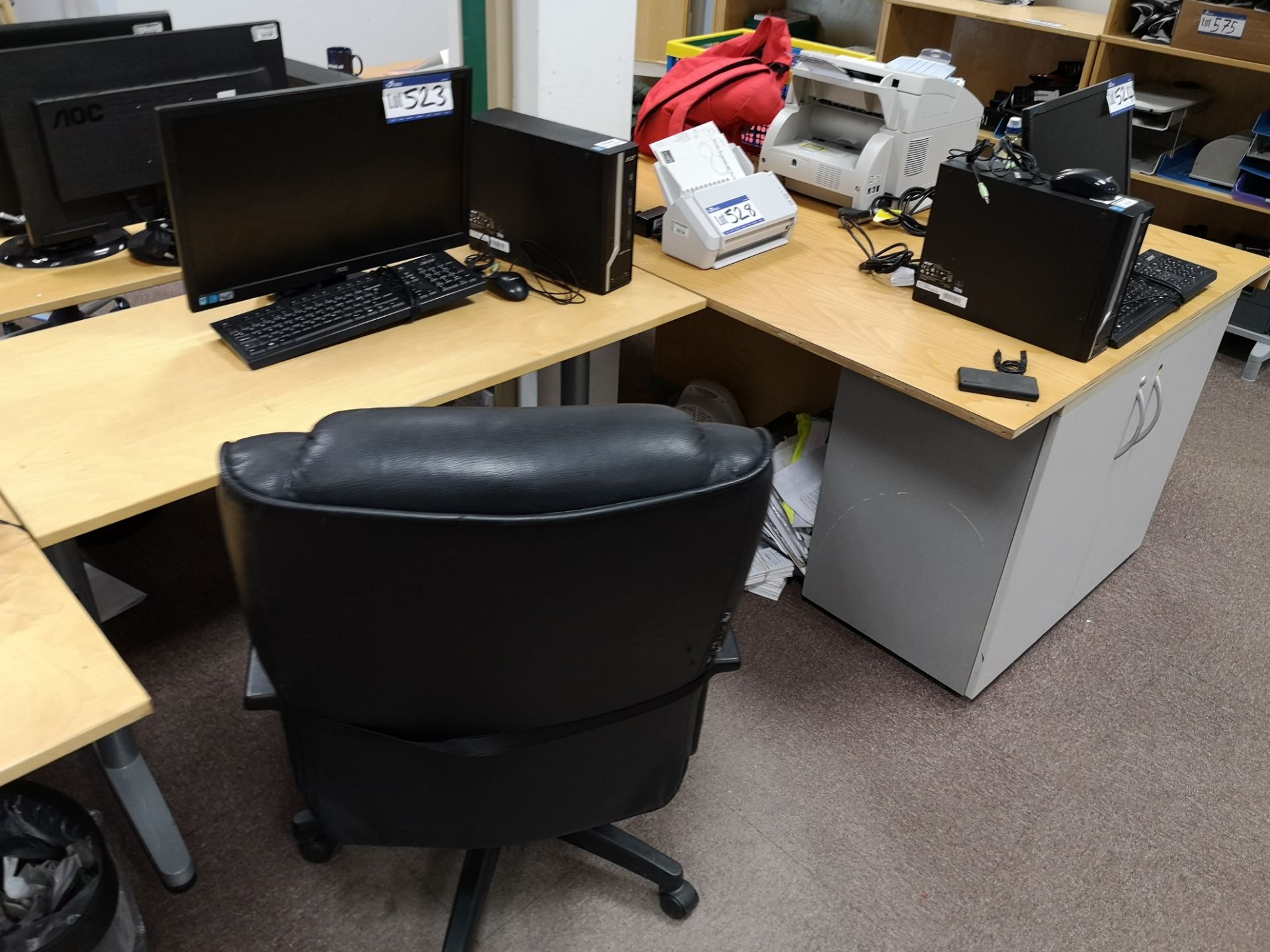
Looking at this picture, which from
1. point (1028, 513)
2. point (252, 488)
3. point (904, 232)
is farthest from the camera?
point (904, 232)

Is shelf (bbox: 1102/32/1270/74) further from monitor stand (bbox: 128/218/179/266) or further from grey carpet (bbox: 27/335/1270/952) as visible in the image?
monitor stand (bbox: 128/218/179/266)

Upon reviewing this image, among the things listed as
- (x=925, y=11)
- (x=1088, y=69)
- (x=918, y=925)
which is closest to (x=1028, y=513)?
(x=918, y=925)

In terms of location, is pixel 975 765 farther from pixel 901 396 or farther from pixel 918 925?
pixel 901 396

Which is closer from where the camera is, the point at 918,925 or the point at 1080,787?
the point at 918,925

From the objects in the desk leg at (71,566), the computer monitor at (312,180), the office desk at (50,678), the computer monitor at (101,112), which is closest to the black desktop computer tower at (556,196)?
the computer monitor at (312,180)

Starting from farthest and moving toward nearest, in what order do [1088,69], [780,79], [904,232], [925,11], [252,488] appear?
[925,11]
[1088,69]
[780,79]
[904,232]
[252,488]

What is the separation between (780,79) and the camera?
2523mm

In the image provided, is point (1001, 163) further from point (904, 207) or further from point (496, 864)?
point (496, 864)

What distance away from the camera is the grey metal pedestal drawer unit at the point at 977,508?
178 centimetres

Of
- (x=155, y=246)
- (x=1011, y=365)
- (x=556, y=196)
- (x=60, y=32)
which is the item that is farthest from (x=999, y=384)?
(x=60, y=32)

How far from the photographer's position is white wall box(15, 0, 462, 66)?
3.98 meters

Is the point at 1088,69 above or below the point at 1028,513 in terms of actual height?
above

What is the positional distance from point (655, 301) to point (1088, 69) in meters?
2.31

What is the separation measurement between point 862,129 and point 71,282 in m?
1.78
